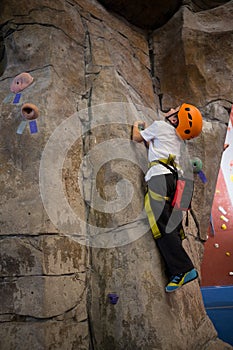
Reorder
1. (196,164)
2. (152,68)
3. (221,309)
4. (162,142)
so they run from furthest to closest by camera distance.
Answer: (152,68) < (221,309) < (196,164) < (162,142)

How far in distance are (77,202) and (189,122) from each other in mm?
1151

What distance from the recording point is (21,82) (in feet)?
8.14

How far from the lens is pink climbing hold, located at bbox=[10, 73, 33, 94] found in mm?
2467

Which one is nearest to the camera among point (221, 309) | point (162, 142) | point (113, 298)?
point (113, 298)

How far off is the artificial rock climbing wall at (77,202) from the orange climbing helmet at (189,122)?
458 millimetres

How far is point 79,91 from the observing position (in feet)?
8.82

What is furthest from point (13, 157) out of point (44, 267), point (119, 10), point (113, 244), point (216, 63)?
point (216, 63)

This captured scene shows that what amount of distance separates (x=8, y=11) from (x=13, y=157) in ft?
5.27

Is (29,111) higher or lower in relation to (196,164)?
higher

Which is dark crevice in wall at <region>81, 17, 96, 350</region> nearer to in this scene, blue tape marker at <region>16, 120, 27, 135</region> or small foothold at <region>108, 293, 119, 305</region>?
small foothold at <region>108, 293, 119, 305</region>

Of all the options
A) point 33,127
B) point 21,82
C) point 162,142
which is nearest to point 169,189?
point 162,142

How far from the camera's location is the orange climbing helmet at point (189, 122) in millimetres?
2369

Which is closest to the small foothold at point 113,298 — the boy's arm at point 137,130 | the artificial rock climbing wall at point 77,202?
the artificial rock climbing wall at point 77,202

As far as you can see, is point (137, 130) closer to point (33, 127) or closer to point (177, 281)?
point (33, 127)
